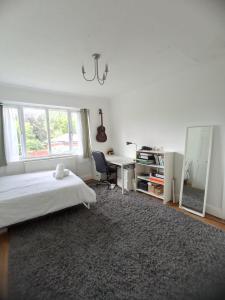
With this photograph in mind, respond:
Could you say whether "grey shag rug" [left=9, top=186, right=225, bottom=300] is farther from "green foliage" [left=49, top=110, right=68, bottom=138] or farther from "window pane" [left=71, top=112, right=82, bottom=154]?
"green foliage" [left=49, top=110, right=68, bottom=138]

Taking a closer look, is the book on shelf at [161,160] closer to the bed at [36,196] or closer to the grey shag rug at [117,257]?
the grey shag rug at [117,257]

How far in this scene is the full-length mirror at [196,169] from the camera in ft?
7.76

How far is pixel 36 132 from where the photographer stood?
140 inches

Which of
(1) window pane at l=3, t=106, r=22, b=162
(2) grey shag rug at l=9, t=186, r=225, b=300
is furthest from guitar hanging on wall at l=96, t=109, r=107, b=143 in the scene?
(2) grey shag rug at l=9, t=186, r=225, b=300

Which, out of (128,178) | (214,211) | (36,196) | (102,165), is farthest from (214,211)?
(36,196)

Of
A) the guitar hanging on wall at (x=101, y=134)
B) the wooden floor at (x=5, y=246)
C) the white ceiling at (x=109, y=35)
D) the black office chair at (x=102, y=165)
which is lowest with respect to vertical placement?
the wooden floor at (x=5, y=246)

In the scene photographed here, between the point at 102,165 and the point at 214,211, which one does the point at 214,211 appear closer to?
the point at 214,211

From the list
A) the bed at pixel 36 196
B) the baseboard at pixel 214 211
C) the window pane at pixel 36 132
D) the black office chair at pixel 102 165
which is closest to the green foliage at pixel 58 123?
the window pane at pixel 36 132

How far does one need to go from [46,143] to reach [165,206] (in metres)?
3.00

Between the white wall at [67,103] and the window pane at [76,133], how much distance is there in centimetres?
26

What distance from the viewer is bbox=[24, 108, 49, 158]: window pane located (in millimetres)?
3441

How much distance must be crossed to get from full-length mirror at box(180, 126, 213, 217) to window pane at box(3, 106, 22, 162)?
3427 millimetres

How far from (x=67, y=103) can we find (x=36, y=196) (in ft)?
8.04

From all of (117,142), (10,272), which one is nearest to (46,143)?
(117,142)
